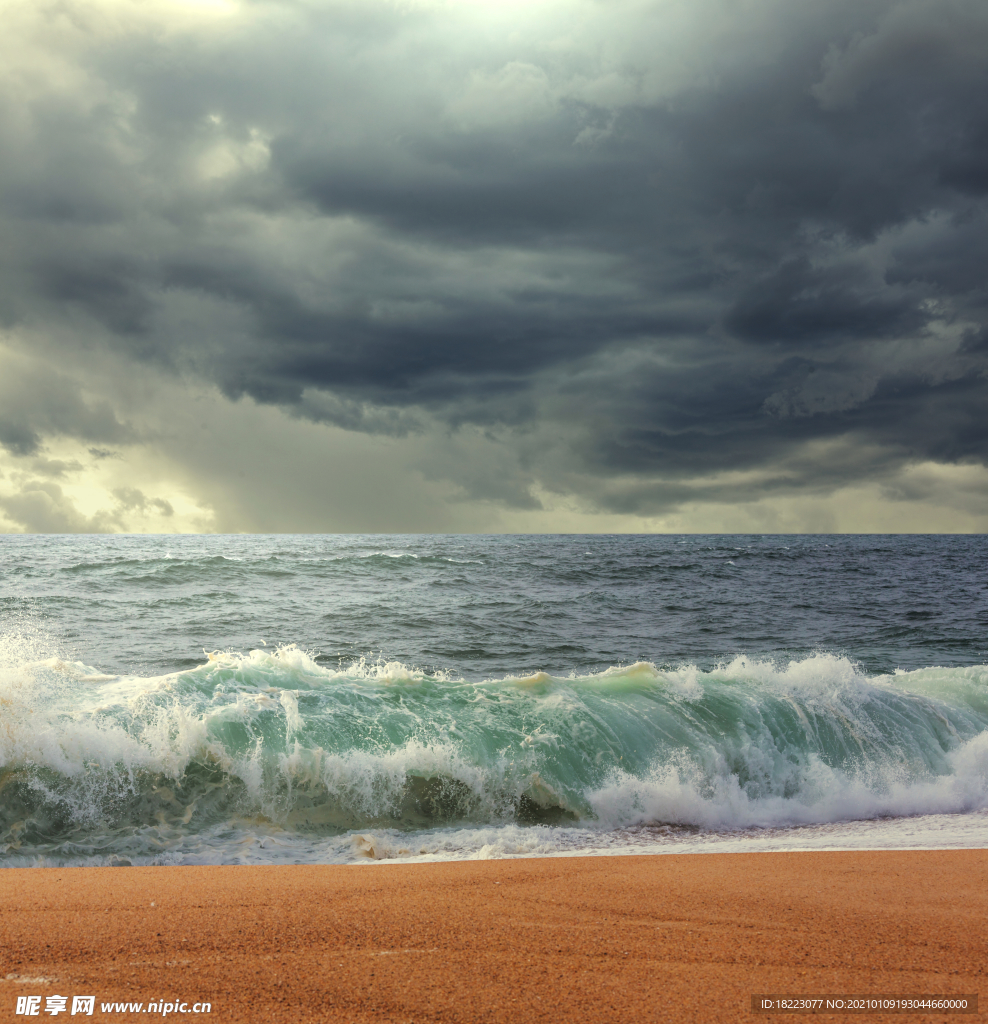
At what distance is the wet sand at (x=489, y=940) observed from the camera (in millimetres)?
2768

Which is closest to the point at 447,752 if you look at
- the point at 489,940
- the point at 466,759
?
the point at 466,759

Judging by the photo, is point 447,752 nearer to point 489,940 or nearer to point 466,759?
point 466,759

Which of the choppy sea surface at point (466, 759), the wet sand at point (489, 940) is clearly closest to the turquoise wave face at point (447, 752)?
the choppy sea surface at point (466, 759)

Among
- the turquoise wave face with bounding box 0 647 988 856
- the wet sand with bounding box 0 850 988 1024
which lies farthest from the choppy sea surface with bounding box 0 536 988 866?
the wet sand with bounding box 0 850 988 1024

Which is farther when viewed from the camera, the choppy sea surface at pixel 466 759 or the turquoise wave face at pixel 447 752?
the turquoise wave face at pixel 447 752

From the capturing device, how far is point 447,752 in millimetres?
7406

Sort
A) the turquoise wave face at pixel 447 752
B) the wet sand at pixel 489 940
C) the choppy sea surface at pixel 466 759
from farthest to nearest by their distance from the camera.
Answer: the turquoise wave face at pixel 447 752
the choppy sea surface at pixel 466 759
the wet sand at pixel 489 940

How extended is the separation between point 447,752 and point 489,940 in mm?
4155

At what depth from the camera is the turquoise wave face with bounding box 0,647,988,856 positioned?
260 inches

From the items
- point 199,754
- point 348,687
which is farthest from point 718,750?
point 199,754

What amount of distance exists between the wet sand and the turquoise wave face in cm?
204

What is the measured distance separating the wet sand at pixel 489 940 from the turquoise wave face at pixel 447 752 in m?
2.04

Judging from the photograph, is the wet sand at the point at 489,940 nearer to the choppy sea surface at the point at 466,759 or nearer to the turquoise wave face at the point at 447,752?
the choppy sea surface at the point at 466,759

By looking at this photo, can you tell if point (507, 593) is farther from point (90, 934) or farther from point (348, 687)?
point (90, 934)
